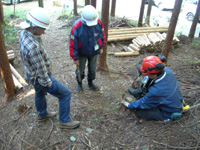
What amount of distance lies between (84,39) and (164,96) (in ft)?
6.74

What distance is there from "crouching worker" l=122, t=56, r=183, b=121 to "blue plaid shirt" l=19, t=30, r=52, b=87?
72.5 inches

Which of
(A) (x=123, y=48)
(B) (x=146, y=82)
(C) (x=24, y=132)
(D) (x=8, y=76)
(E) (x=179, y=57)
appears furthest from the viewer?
(A) (x=123, y=48)

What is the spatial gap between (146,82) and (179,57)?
4479mm

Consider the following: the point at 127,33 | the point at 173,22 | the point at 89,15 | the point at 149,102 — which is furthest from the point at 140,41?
the point at 149,102

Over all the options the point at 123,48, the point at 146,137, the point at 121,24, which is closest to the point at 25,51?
the point at 146,137

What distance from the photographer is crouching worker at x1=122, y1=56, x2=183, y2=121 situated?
3023mm

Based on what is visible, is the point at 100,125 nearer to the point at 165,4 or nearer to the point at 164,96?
the point at 164,96

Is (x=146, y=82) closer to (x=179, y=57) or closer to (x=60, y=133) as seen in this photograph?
(x=60, y=133)

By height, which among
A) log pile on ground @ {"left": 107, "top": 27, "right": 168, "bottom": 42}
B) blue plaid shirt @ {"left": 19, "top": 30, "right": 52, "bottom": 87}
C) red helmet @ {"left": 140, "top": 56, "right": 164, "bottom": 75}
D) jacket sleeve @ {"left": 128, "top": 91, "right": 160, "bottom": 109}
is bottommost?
log pile on ground @ {"left": 107, "top": 27, "right": 168, "bottom": 42}

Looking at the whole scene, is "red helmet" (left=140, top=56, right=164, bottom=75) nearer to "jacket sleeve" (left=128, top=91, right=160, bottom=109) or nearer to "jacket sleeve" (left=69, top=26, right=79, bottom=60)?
"jacket sleeve" (left=128, top=91, right=160, bottom=109)

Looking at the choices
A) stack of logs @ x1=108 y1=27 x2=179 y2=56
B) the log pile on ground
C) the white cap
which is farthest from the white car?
the white cap

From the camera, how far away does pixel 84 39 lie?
11.9 ft

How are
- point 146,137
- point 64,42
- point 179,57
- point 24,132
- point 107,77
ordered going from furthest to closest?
point 64,42 < point 179,57 < point 107,77 < point 24,132 < point 146,137

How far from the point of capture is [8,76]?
4070 mm
